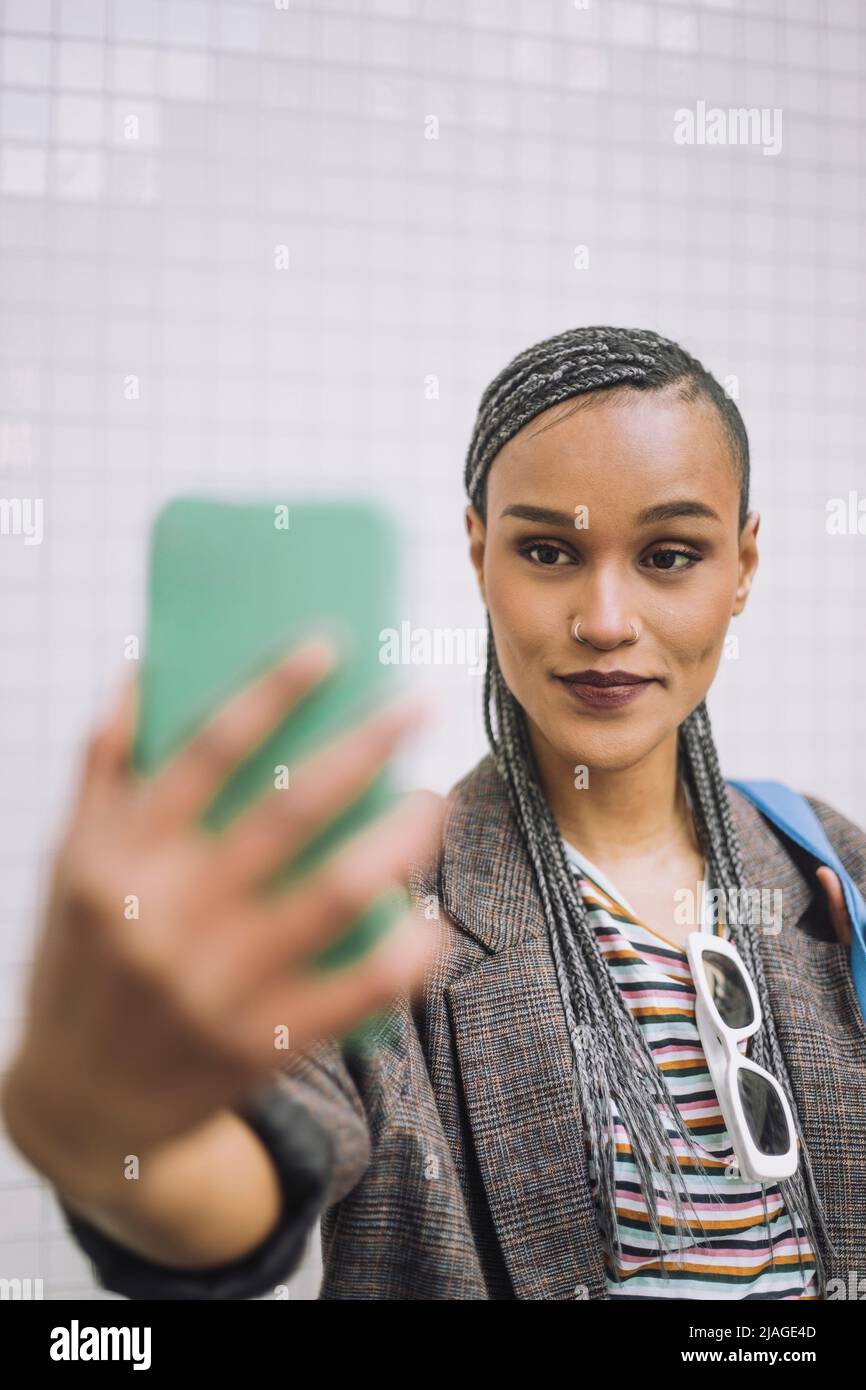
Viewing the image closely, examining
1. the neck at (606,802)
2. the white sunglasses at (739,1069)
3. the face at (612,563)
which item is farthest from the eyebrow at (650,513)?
the white sunglasses at (739,1069)

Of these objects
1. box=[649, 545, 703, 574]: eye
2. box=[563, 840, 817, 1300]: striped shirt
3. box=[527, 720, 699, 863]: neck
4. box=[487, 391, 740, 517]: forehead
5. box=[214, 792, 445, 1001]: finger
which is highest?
box=[487, 391, 740, 517]: forehead

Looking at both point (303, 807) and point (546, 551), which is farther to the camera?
point (546, 551)

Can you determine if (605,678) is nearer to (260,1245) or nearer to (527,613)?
(527,613)

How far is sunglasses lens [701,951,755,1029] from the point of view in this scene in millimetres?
669

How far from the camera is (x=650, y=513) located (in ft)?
2.10

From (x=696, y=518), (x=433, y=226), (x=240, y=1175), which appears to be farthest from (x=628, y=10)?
(x=240, y=1175)

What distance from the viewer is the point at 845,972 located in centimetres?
73

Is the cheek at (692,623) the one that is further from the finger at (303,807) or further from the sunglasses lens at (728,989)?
the finger at (303,807)

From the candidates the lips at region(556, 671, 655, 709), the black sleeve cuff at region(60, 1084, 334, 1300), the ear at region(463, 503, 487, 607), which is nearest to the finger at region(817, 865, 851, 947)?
the lips at region(556, 671, 655, 709)

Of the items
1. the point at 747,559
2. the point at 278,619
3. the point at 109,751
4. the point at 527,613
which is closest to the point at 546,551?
the point at 527,613

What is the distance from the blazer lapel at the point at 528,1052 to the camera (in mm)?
609

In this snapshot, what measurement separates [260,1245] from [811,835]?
0.53m

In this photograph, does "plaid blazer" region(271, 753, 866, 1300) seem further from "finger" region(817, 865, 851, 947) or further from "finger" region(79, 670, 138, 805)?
"finger" region(79, 670, 138, 805)

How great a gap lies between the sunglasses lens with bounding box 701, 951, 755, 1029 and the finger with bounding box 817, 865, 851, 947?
112 mm
